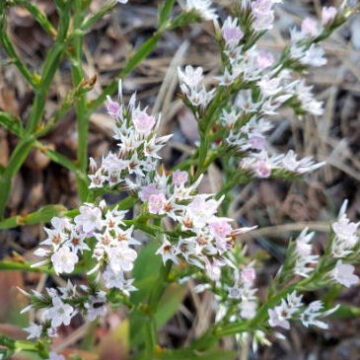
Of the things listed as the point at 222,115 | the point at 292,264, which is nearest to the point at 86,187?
Result: the point at 222,115

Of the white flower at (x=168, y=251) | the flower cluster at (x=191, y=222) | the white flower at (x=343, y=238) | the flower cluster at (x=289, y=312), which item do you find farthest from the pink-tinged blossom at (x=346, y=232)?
the white flower at (x=168, y=251)

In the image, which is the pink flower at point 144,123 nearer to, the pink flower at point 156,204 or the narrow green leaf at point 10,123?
the pink flower at point 156,204

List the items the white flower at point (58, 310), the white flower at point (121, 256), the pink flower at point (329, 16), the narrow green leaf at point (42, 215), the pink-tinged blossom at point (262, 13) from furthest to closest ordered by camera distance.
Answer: the pink flower at point (329, 16) → the narrow green leaf at point (42, 215) → the pink-tinged blossom at point (262, 13) → the white flower at point (58, 310) → the white flower at point (121, 256)

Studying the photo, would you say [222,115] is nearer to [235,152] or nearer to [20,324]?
[235,152]

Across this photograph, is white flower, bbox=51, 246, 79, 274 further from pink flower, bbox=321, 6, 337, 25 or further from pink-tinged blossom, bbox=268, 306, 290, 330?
pink flower, bbox=321, 6, 337, 25

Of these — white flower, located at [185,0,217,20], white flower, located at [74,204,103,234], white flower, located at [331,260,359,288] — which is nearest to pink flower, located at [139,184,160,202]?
white flower, located at [74,204,103,234]

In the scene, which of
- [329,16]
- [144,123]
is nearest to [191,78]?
[144,123]
